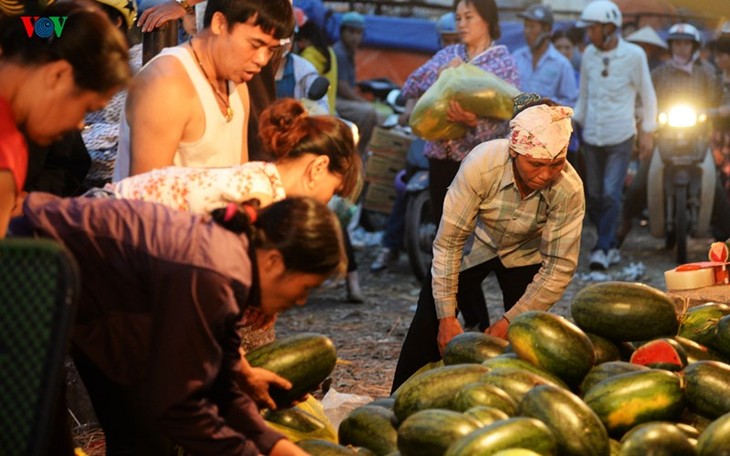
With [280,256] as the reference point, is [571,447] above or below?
below

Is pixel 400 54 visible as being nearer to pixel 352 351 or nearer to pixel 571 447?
pixel 352 351

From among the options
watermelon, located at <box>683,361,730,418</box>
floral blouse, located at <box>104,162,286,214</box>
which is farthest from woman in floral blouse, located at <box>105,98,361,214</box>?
watermelon, located at <box>683,361,730,418</box>

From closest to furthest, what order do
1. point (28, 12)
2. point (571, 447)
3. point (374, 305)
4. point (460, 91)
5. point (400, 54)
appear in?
point (571, 447) → point (28, 12) → point (460, 91) → point (374, 305) → point (400, 54)

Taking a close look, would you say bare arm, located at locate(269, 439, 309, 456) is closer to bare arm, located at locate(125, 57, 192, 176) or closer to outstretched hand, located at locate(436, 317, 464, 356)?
bare arm, located at locate(125, 57, 192, 176)

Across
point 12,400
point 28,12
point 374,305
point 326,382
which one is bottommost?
point 374,305

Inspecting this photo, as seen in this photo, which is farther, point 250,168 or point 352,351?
point 352,351

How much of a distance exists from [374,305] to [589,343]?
5735 millimetres

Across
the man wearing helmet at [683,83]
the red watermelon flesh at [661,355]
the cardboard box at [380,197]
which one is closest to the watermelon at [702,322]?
the red watermelon flesh at [661,355]

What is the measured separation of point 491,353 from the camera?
4.57 metres

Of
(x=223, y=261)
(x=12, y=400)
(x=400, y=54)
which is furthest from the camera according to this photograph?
(x=400, y=54)

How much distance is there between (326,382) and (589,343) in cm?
130

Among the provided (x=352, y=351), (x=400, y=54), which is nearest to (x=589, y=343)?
(x=352, y=351)

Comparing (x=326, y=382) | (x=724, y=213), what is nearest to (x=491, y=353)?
(x=326, y=382)

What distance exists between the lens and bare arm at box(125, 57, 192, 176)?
4.25 m
